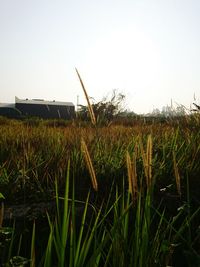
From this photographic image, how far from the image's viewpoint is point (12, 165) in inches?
132

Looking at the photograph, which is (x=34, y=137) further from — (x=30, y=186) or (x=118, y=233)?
(x=118, y=233)

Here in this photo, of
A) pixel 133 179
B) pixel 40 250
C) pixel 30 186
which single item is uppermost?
pixel 133 179

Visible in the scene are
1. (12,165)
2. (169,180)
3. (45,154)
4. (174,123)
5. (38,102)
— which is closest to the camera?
(169,180)

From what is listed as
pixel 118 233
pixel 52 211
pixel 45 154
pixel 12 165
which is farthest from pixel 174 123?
pixel 118 233

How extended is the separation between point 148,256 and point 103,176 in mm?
1934

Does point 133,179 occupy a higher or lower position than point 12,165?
higher

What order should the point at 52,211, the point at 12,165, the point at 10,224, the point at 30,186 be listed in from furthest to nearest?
the point at 12,165
the point at 30,186
the point at 52,211
the point at 10,224

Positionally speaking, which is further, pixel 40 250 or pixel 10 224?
pixel 10 224

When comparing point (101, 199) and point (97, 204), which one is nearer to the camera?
point (97, 204)

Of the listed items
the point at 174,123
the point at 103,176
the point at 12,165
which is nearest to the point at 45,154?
the point at 12,165

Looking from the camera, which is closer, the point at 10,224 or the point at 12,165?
the point at 10,224

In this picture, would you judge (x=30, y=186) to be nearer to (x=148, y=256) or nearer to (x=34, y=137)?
(x=148, y=256)

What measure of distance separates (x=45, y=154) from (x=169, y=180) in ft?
4.37

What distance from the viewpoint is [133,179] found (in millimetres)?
1121
